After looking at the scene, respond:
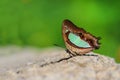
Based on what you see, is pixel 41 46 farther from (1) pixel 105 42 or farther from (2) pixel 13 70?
(2) pixel 13 70

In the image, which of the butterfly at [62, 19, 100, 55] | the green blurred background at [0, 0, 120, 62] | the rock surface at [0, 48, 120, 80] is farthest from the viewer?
the green blurred background at [0, 0, 120, 62]

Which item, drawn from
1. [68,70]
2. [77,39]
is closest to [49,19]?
[77,39]

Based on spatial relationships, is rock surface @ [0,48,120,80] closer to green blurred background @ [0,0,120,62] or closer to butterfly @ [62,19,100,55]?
butterfly @ [62,19,100,55]

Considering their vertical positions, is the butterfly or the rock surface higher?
the butterfly

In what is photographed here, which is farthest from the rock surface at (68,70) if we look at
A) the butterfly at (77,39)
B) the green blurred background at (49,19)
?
the green blurred background at (49,19)

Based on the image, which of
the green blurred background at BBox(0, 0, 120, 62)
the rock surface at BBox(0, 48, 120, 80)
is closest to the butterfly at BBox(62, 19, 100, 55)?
the rock surface at BBox(0, 48, 120, 80)

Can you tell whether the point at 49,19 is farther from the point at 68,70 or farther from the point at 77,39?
the point at 68,70
